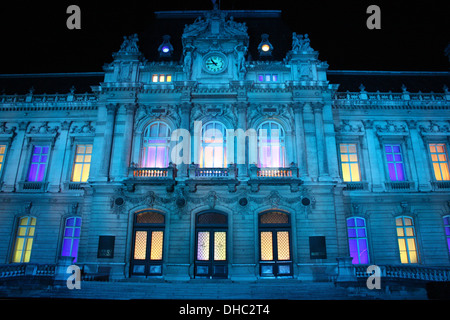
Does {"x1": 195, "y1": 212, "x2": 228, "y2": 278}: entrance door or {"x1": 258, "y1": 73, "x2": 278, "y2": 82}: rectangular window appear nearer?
{"x1": 195, "y1": 212, "x2": 228, "y2": 278}: entrance door

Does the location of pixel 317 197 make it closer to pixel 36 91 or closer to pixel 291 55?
pixel 291 55

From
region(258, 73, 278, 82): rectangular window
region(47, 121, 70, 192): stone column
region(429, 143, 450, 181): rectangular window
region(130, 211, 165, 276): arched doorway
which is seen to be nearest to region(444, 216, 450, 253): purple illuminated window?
region(429, 143, 450, 181): rectangular window

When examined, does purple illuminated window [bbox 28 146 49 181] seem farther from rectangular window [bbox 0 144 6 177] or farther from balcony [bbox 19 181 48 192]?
rectangular window [bbox 0 144 6 177]

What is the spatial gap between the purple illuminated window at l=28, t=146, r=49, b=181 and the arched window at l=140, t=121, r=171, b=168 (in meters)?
7.48

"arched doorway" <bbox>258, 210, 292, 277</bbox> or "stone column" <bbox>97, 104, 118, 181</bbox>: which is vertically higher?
"stone column" <bbox>97, 104, 118, 181</bbox>

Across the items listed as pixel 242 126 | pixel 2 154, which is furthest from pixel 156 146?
pixel 2 154

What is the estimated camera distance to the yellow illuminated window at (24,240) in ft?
62.3

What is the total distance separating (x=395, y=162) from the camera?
2030 cm

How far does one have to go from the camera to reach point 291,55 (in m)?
20.5

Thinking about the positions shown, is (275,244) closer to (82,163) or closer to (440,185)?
(440,185)

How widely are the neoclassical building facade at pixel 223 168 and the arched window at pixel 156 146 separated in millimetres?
93

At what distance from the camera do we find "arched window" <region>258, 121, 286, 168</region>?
19.1 m
